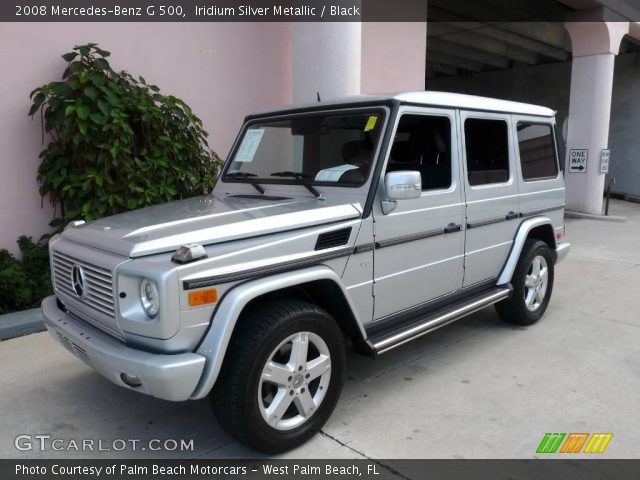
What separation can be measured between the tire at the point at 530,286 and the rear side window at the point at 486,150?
767 mm

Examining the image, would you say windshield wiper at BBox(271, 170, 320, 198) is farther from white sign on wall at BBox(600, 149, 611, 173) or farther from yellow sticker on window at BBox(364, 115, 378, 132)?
white sign on wall at BBox(600, 149, 611, 173)

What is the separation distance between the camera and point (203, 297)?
258 cm

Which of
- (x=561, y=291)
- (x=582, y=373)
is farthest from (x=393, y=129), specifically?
(x=561, y=291)

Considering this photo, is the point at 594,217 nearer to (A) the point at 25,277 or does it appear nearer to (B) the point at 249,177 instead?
(B) the point at 249,177

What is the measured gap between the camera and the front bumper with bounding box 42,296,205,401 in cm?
246

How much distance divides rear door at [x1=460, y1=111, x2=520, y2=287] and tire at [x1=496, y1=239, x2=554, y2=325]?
25cm

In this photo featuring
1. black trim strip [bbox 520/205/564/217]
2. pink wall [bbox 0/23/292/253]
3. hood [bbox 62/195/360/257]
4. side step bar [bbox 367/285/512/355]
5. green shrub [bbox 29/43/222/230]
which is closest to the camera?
hood [bbox 62/195/360/257]

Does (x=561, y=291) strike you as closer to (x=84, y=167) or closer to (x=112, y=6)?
(x=84, y=167)

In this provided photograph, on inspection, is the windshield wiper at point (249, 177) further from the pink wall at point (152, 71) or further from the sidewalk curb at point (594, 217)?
the sidewalk curb at point (594, 217)

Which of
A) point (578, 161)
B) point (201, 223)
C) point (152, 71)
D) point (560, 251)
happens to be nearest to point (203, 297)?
point (201, 223)

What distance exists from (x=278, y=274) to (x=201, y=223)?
0.51m

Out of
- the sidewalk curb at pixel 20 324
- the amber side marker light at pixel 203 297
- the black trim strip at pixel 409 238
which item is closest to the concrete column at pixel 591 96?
the black trim strip at pixel 409 238

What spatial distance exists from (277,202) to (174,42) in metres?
3.98

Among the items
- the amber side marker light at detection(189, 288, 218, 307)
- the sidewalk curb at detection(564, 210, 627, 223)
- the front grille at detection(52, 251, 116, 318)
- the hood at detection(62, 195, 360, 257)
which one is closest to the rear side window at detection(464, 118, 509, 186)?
the hood at detection(62, 195, 360, 257)
